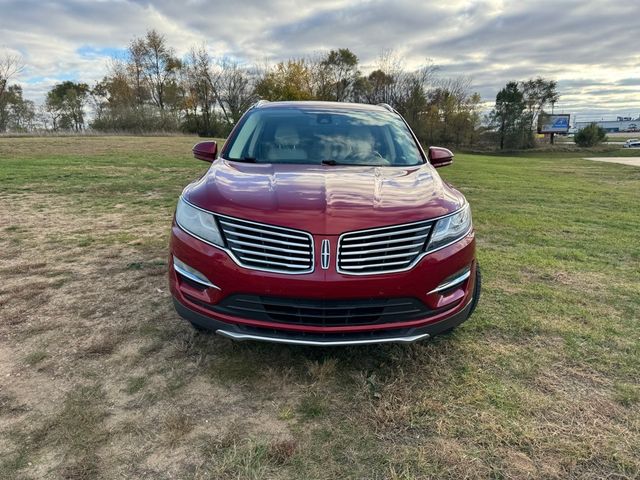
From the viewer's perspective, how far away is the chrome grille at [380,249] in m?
2.23

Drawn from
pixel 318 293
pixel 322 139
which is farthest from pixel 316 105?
pixel 318 293

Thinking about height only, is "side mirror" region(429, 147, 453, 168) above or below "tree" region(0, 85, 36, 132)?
below

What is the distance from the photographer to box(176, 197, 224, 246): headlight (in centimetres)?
236

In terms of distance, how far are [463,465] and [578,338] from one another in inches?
64.8

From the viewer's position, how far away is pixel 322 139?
3611 mm

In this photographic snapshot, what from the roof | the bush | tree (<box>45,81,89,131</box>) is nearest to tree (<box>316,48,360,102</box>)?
tree (<box>45,81,89,131</box>)

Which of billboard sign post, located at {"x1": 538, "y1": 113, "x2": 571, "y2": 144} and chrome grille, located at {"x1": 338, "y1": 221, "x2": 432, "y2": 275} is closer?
chrome grille, located at {"x1": 338, "y1": 221, "x2": 432, "y2": 275}

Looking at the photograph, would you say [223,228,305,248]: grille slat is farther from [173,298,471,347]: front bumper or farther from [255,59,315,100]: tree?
[255,59,315,100]: tree

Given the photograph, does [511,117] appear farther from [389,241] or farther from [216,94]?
[389,241]

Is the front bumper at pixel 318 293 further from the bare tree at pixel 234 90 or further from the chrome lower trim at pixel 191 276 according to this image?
the bare tree at pixel 234 90

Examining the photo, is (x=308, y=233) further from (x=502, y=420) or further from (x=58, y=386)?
(x=58, y=386)

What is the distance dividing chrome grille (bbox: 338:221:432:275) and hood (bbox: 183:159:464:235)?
0.15 ft

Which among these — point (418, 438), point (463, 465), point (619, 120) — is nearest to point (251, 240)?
point (418, 438)

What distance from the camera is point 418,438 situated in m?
2.05
